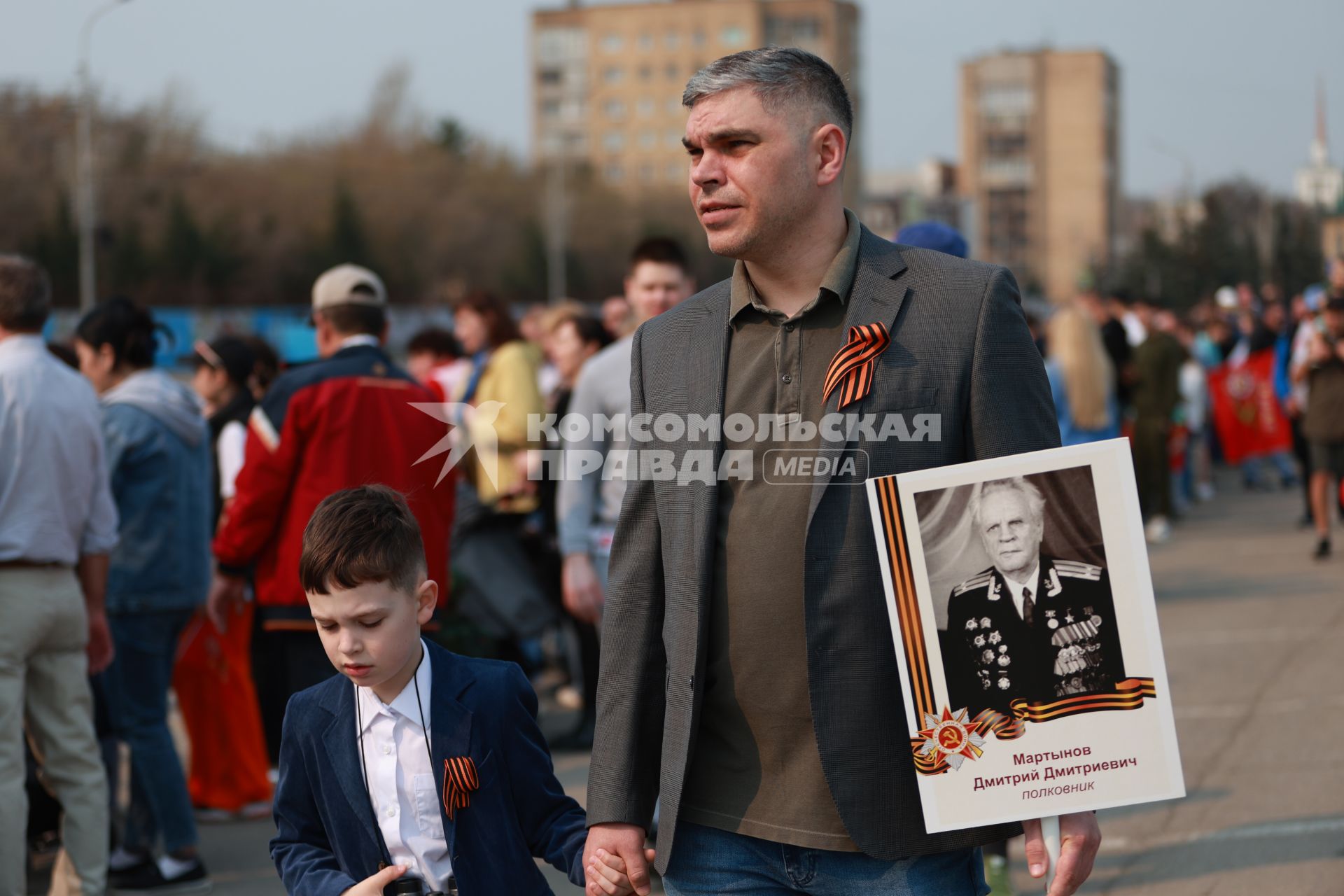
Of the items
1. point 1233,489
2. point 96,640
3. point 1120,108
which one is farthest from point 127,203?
point 1120,108

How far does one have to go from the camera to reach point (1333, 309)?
13.3 metres

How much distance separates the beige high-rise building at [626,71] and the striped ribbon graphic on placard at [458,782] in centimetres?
11866

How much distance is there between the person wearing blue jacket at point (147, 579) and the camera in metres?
5.75

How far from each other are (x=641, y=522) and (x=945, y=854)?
0.80 metres

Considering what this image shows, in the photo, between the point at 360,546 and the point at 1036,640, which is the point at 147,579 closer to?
the point at 360,546

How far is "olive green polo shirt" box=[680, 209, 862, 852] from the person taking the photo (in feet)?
8.55

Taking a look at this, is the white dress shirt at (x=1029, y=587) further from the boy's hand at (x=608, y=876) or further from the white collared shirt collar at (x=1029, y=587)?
the boy's hand at (x=608, y=876)

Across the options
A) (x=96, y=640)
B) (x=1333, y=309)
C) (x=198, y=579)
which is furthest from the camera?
(x=1333, y=309)

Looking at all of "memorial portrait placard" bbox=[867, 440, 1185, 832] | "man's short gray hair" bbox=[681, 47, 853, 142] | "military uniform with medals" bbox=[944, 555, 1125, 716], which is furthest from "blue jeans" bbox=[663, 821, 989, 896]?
"man's short gray hair" bbox=[681, 47, 853, 142]

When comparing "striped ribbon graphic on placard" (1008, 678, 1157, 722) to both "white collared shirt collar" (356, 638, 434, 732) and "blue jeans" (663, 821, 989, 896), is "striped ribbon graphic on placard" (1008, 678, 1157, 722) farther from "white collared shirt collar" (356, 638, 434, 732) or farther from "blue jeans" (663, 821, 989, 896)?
"white collared shirt collar" (356, 638, 434, 732)

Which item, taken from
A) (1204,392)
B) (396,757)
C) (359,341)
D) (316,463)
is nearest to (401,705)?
(396,757)

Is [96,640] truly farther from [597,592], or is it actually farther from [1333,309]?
[1333,309]

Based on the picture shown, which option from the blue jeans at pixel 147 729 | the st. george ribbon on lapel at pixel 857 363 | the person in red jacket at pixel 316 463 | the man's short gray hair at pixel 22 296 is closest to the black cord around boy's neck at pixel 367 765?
the st. george ribbon on lapel at pixel 857 363

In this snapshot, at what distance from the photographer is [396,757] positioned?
2932 mm
